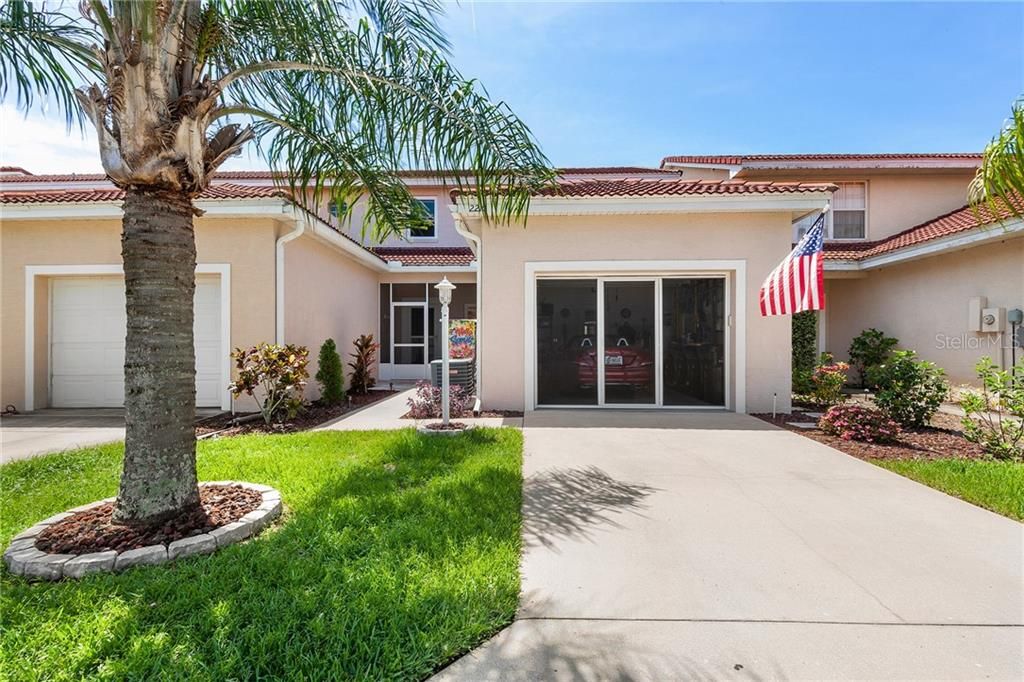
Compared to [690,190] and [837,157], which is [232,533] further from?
[837,157]

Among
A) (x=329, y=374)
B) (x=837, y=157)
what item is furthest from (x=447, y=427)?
(x=837, y=157)

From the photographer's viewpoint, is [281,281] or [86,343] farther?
[86,343]

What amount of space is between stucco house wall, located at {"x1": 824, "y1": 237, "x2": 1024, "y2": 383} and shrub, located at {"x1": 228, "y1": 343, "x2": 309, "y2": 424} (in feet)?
43.6

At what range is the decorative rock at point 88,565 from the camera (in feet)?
10.00

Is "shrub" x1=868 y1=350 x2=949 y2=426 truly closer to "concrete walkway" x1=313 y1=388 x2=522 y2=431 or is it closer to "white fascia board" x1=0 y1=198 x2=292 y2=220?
"concrete walkway" x1=313 y1=388 x2=522 y2=431

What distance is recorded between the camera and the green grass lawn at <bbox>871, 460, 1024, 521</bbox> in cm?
437

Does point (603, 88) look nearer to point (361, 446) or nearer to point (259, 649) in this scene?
point (361, 446)

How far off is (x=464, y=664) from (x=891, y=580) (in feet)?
9.53

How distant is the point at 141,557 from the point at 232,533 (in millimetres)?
541

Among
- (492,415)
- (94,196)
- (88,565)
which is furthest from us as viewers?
Result: (94,196)

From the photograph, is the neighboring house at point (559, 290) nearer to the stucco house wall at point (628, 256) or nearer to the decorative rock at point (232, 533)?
the stucco house wall at point (628, 256)

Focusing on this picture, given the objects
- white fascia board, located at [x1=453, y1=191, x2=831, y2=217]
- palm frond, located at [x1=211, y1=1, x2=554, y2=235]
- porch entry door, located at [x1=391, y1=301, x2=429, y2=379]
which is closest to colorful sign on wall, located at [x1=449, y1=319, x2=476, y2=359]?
white fascia board, located at [x1=453, y1=191, x2=831, y2=217]

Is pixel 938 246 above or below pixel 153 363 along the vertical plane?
above

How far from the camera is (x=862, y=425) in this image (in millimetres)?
6855
